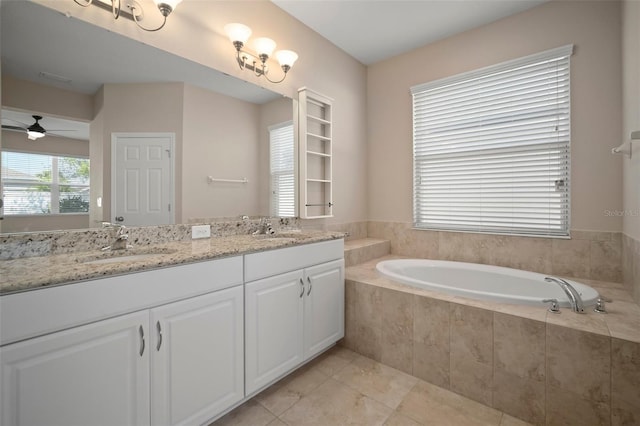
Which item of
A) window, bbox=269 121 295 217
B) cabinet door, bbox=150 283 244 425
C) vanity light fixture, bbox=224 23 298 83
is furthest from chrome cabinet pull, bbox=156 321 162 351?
vanity light fixture, bbox=224 23 298 83

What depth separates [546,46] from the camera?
90.3 inches

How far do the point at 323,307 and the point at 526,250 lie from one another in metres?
1.81

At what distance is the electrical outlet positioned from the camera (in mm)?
1829

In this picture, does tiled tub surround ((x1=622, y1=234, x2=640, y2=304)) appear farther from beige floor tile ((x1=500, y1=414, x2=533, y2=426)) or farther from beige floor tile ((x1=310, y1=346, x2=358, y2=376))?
beige floor tile ((x1=310, y1=346, x2=358, y2=376))

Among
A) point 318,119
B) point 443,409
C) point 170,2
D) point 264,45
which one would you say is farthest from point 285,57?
point 443,409

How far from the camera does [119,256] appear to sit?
1.43 m

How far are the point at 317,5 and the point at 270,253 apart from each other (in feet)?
6.86

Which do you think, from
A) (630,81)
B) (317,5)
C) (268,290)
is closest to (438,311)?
(268,290)

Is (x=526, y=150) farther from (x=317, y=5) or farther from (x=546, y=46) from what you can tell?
(x=317, y=5)

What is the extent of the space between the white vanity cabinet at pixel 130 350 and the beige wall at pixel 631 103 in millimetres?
2357

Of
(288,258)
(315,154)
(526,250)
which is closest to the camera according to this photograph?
(288,258)

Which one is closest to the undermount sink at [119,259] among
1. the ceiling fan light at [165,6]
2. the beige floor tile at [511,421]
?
the ceiling fan light at [165,6]

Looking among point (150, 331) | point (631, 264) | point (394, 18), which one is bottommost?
point (150, 331)

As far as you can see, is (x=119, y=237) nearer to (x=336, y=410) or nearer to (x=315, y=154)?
(x=336, y=410)
